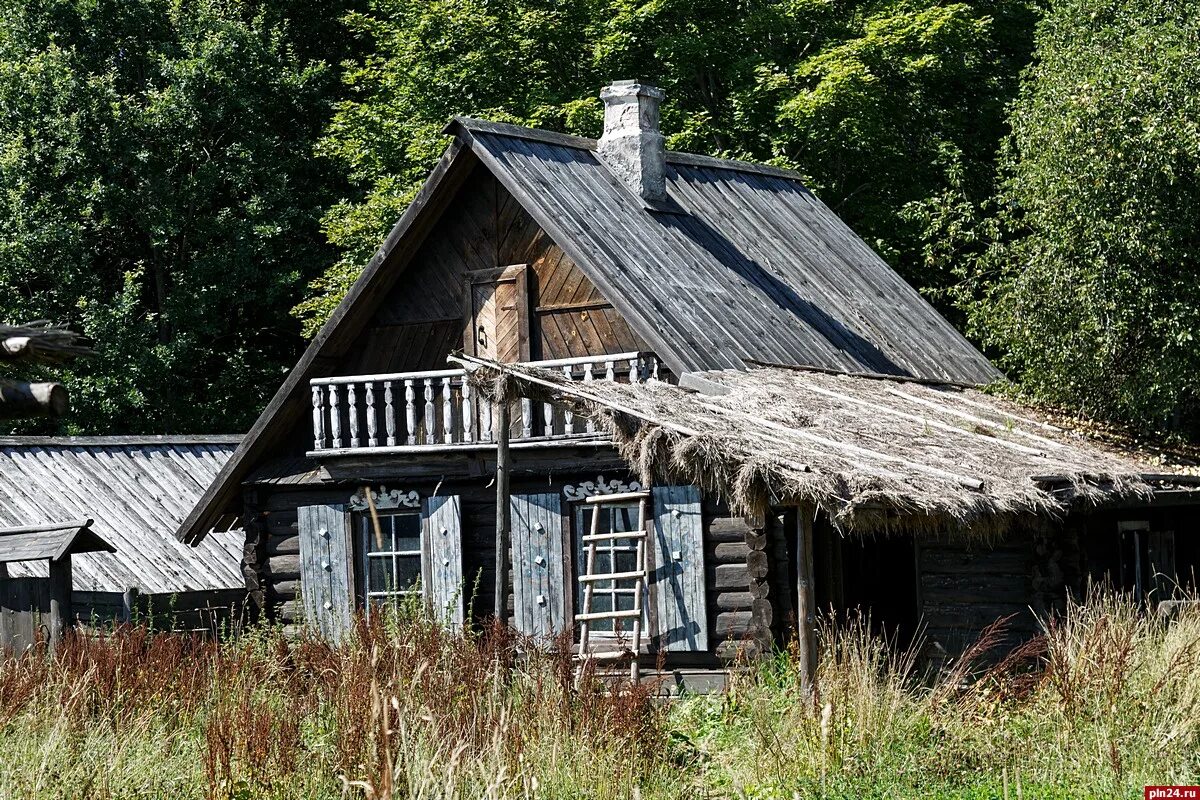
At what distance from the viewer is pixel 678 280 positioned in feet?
56.0

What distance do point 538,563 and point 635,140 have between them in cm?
556

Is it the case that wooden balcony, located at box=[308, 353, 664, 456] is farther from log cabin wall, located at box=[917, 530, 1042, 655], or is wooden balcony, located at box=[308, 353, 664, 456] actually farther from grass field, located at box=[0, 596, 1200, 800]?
grass field, located at box=[0, 596, 1200, 800]

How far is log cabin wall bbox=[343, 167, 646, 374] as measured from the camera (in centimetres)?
1700

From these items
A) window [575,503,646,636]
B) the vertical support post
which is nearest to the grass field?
window [575,503,646,636]

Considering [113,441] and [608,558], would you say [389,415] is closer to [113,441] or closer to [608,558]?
[608,558]

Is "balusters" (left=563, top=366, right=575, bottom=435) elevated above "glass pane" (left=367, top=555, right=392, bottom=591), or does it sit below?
above

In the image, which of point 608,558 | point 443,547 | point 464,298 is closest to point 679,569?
point 608,558

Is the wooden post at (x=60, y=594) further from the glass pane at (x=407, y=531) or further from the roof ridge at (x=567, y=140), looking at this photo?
the roof ridge at (x=567, y=140)

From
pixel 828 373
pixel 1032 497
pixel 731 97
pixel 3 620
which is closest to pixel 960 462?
pixel 1032 497

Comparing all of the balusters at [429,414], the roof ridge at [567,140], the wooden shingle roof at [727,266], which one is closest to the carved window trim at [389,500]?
the balusters at [429,414]

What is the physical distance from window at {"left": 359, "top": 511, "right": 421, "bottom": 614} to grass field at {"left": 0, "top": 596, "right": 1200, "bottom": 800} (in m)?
6.29

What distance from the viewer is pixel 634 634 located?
621 inches

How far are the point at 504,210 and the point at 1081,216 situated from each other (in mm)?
6215

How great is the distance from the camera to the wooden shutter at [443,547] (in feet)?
56.1
